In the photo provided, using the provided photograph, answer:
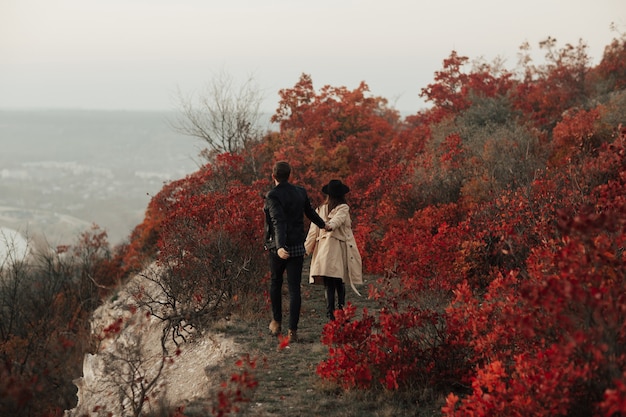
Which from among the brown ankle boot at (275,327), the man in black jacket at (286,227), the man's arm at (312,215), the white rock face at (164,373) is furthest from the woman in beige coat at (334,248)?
the white rock face at (164,373)

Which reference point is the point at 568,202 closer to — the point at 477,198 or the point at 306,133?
the point at 477,198

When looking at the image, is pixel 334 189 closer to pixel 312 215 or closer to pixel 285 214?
pixel 312 215

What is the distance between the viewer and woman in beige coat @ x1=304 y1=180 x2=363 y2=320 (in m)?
7.75

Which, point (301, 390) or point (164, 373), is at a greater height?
point (301, 390)

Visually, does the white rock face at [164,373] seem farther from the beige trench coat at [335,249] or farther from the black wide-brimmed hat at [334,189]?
the black wide-brimmed hat at [334,189]

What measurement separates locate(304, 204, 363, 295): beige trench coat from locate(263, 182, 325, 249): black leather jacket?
2.02 feet

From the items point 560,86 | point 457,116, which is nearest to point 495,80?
point 560,86

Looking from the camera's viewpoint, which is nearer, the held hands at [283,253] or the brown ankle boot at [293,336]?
the held hands at [283,253]

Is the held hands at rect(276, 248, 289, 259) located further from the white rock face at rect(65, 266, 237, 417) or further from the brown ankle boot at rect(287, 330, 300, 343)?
the white rock face at rect(65, 266, 237, 417)

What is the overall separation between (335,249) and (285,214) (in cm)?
105

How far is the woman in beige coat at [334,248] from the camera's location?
7746mm

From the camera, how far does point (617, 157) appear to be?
10.1 metres

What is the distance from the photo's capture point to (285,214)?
23.4 ft

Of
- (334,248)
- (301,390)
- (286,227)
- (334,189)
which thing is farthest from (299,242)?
(301,390)
